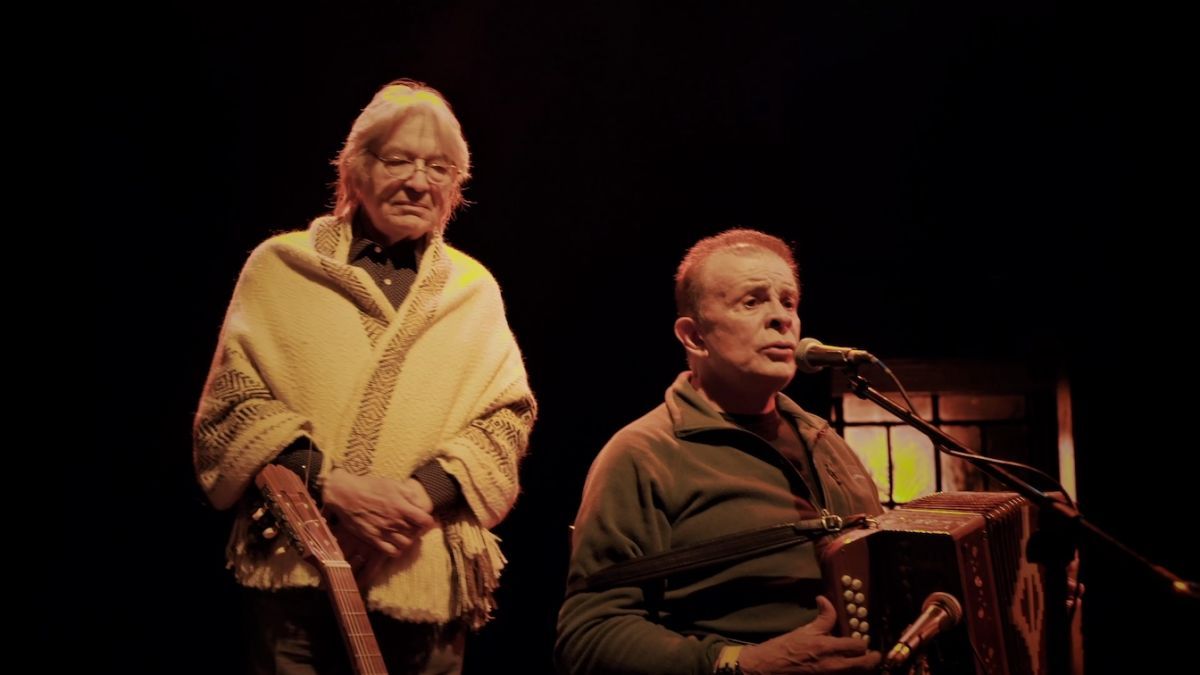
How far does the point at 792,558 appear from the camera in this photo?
2350 mm

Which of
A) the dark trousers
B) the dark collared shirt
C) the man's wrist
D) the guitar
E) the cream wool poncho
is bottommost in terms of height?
the man's wrist

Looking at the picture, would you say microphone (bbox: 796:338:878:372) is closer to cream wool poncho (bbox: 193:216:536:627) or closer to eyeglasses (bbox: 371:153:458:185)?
cream wool poncho (bbox: 193:216:536:627)

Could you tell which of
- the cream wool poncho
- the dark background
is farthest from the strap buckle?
the dark background

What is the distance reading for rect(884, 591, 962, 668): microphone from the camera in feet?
6.02

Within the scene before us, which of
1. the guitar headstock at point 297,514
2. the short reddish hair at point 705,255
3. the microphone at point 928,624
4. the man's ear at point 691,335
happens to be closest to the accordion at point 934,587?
the microphone at point 928,624

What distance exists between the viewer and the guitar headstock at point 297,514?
78.9 inches

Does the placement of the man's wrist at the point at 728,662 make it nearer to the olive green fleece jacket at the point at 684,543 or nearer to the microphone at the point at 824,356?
the olive green fleece jacket at the point at 684,543

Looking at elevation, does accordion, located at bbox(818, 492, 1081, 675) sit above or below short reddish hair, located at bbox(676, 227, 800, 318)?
below

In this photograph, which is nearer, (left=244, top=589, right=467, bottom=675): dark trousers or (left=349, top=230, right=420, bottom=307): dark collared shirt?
(left=244, top=589, right=467, bottom=675): dark trousers

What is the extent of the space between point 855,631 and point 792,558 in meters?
0.35

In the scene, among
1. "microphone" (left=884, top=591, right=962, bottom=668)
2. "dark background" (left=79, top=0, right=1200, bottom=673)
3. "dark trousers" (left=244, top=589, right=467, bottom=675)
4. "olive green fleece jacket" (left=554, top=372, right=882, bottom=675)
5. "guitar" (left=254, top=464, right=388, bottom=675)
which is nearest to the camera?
"microphone" (left=884, top=591, right=962, bottom=668)

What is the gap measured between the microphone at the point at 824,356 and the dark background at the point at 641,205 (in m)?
1.61

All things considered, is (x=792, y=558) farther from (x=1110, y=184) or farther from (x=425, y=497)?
(x=1110, y=184)

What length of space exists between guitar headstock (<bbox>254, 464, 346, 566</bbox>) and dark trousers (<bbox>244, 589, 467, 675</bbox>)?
125mm
